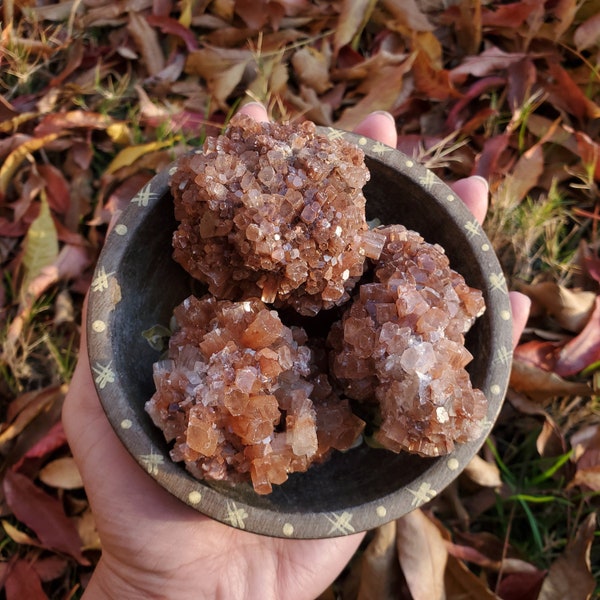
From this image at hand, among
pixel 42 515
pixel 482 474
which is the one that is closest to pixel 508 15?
pixel 482 474

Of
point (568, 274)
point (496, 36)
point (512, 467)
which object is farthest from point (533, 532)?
point (496, 36)

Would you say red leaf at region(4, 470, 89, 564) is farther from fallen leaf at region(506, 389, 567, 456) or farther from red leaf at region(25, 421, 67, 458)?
fallen leaf at region(506, 389, 567, 456)

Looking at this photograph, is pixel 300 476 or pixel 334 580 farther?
pixel 334 580

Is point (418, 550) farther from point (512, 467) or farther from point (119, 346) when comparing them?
point (119, 346)

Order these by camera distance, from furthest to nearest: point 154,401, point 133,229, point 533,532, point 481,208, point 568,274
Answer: point 568,274 → point 533,532 → point 481,208 → point 133,229 → point 154,401

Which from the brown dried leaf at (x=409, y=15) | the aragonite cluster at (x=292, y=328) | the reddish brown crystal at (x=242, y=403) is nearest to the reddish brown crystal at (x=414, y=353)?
the aragonite cluster at (x=292, y=328)

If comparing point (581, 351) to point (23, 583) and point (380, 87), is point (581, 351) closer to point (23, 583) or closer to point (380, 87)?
point (380, 87)
